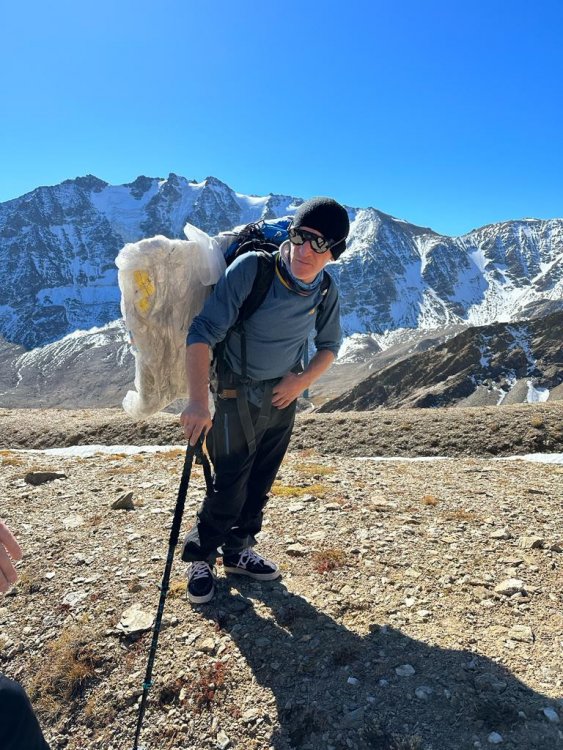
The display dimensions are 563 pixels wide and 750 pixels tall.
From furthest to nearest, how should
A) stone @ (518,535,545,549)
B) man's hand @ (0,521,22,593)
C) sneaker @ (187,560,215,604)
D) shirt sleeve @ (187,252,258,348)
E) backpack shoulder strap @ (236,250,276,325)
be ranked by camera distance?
stone @ (518,535,545,549) → sneaker @ (187,560,215,604) → backpack shoulder strap @ (236,250,276,325) → shirt sleeve @ (187,252,258,348) → man's hand @ (0,521,22,593)

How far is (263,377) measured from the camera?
4492 millimetres

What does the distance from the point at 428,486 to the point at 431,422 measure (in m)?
11.0

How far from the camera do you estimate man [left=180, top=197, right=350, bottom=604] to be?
13.0 ft

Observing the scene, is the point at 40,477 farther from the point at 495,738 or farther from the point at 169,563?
the point at 495,738

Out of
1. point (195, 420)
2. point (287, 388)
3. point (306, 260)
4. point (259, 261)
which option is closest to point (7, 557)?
point (195, 420)

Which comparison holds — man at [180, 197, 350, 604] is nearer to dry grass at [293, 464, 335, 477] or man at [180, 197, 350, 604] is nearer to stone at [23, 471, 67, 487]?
dry grass at [293, 464, 335, 477]

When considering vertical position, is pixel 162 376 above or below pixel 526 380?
above

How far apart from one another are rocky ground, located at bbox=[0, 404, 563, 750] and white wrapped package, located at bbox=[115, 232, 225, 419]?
262 cm

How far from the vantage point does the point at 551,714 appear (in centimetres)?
349

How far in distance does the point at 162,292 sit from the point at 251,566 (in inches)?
132

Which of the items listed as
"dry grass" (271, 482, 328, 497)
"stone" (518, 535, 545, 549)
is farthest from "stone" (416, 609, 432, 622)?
"dry grass" (271, 482, 328, 497)

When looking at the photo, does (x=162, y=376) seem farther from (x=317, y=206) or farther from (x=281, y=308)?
(x=317, y=206)

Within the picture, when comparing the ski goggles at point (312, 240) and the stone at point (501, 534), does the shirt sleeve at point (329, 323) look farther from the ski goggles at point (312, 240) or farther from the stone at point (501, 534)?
the stone at point (501, 534)

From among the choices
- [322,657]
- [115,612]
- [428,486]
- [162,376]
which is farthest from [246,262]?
[428,486]
